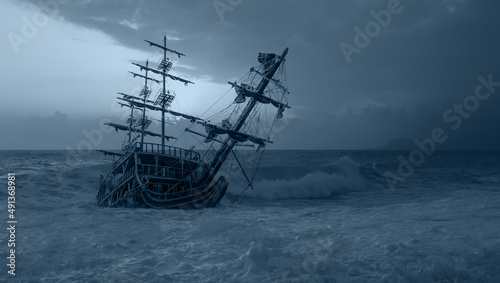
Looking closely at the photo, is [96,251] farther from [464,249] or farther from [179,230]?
[464,249]

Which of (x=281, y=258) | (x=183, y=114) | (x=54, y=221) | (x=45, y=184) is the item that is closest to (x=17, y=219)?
(x=54, y=221)

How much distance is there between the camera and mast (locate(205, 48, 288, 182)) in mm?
25266

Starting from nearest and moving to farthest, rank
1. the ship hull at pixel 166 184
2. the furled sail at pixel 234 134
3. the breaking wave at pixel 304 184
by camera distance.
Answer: the ship hull at pixel 166 184
the furled sail at pixel 234 134
the breaking wave at pixel 304 184

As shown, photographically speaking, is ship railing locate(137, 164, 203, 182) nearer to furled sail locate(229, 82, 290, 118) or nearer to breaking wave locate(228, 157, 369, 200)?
furled sail locate(229, 82, 290, 118)

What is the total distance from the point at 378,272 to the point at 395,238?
2.98m

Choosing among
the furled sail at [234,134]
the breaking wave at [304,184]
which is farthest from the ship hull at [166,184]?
the breaking wave at [304,184]

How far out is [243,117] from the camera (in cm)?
2612

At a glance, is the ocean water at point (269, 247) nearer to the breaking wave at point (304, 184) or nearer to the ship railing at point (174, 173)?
the ship railing at point (174, 173)

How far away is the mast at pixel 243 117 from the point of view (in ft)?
82.9

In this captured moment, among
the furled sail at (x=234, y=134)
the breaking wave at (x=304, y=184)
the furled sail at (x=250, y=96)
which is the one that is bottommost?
the breaking wave at (x=304, y=184)

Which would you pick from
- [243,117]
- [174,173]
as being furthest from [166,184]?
[243,117]

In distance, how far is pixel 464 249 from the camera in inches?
325

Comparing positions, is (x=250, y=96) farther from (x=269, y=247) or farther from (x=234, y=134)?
(x=269, y=247)

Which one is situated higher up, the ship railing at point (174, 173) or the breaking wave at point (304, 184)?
the ship railing at point (174, 173)
